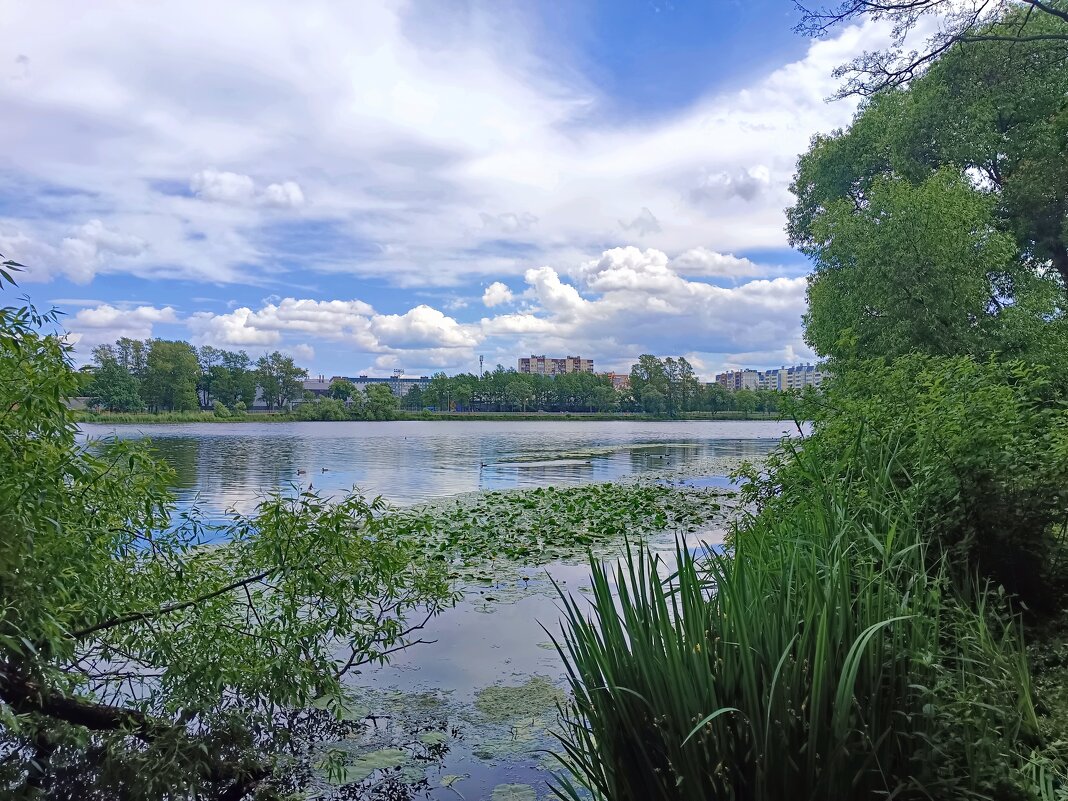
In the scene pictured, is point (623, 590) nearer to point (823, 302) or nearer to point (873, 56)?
point (873, 56)

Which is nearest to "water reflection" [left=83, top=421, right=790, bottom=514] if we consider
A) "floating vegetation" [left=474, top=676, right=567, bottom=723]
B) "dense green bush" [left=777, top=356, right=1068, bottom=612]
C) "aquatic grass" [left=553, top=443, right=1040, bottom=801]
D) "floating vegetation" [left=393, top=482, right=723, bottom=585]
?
"floating vegetation" [left=393, top=482, right=723, bottom=585]

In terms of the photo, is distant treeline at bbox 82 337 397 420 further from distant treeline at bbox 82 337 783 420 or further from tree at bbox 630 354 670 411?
tree at bbox 630 354 670 411

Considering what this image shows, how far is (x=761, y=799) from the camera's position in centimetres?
267

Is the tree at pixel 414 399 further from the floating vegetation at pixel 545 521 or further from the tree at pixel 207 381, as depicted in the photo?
the floating vegetation at pixel 545 521

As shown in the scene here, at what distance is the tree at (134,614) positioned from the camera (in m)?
3.12

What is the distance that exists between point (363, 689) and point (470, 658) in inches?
49.4

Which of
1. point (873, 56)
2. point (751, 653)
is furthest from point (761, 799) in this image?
point (873, 56)

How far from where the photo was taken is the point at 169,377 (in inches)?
3162

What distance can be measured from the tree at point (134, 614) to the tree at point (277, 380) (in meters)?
108

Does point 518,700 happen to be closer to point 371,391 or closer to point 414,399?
point 371,391

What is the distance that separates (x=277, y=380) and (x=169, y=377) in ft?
91.9

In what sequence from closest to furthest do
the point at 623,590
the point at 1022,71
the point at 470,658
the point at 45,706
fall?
1. the point at 623,590
2. the point at 45,706
3. the point at 470,658
4. the point at 1022,71

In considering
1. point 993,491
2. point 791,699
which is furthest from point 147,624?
point 993,491

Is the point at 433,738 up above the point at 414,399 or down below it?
below
